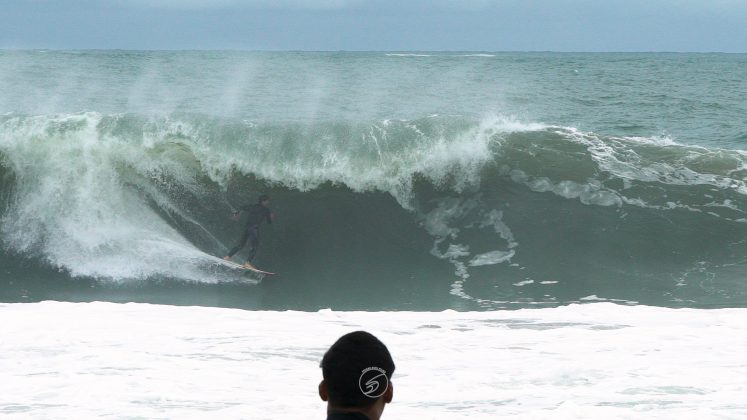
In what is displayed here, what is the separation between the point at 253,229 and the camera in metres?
12.6

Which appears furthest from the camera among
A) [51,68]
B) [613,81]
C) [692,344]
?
[613,81]

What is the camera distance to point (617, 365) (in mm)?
6285

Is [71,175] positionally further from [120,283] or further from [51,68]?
[51,68]

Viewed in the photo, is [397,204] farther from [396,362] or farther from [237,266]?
[396,362]

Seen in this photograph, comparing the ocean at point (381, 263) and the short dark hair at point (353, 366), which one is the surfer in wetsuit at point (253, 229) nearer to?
the ocean at point (381, 263)

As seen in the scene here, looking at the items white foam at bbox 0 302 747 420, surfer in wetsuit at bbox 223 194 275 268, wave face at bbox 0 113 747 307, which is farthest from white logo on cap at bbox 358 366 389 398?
surfer in wetsuit at bbox 223 194 275 268

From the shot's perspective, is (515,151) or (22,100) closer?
(515,151)

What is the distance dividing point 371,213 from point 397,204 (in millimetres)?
513

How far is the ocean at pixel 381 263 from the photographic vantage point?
5812 millimetres

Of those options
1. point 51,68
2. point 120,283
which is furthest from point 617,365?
point 51,68

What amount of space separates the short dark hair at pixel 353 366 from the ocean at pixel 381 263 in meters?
3.36

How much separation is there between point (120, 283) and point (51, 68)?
29304 millimetres

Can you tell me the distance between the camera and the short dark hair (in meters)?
1.93

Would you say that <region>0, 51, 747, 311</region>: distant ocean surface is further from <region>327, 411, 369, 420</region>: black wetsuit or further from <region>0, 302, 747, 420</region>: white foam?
<region>327, 411, 369, 420</region>: black wetsuit
